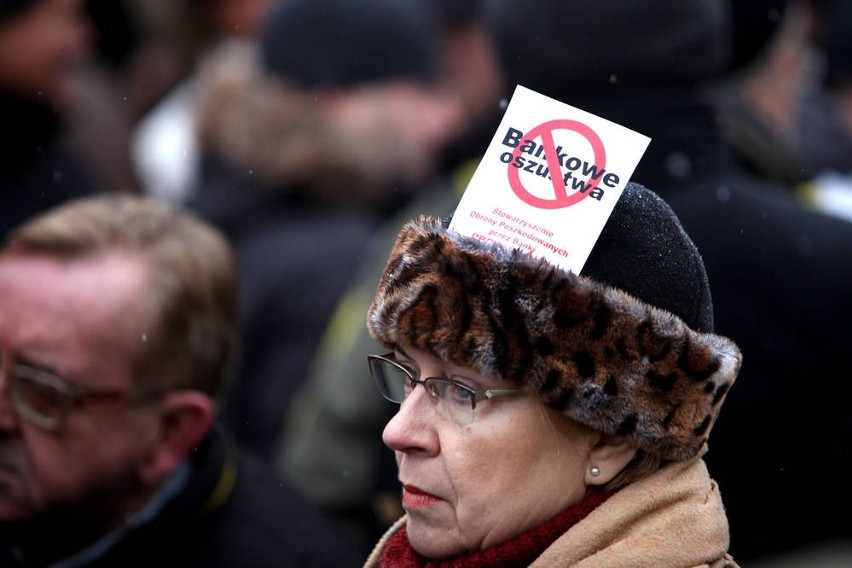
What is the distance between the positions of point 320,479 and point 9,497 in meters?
1.22

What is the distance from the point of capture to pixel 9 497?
3.62 meters

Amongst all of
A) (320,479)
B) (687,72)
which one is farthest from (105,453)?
(687,72)

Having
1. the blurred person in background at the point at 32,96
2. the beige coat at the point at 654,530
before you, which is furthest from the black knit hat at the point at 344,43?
the beige coat at the point at 654,530

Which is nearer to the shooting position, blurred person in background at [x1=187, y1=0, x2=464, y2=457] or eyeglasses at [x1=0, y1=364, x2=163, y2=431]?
eyeglasses at [x1=0, y1=364, x2=163, y2=431]

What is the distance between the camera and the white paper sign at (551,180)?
A: 2.32 metres

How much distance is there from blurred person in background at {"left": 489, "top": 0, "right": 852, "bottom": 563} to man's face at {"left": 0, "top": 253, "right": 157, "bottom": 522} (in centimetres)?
127

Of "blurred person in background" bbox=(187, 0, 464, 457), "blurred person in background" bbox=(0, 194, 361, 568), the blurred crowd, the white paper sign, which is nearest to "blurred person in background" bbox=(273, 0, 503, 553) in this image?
the blurred crowd

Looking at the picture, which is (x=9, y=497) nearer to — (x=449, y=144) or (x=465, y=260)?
(x=465, y=260)

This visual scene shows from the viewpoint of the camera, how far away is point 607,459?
249 cm

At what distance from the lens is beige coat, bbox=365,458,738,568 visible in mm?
2365

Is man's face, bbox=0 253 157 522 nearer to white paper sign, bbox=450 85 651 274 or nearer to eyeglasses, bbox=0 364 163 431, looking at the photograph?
eyeglasses, bbox=0 364 163 431

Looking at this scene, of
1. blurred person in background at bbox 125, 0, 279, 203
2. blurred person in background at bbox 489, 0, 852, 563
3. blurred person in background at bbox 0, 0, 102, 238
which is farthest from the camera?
blurred person in background at bbox 125, 0, 279, 203

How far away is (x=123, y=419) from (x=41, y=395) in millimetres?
225

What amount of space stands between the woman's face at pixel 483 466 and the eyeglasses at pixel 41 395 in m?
1.42
